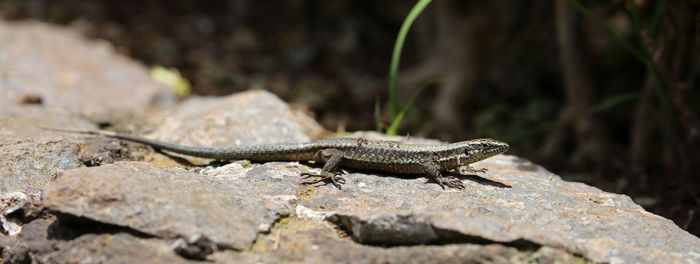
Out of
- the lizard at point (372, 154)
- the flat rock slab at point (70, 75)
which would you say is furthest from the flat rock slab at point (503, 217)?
the flat rock slab at point (70, 75)

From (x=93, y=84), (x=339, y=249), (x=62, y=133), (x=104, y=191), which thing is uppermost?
(x=93, y=84)

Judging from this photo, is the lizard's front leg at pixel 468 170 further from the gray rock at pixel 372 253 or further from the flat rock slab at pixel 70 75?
the flat rock slab at pixel 70 75

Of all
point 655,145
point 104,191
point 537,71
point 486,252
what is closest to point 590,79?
point 655,145

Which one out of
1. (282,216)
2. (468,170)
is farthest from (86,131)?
(468,170)

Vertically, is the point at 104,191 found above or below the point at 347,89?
below

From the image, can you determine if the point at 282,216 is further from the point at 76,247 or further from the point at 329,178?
the point at 76,247

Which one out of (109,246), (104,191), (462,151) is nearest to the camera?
(109,246)

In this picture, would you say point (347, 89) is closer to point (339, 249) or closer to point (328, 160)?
point (328, 160)
